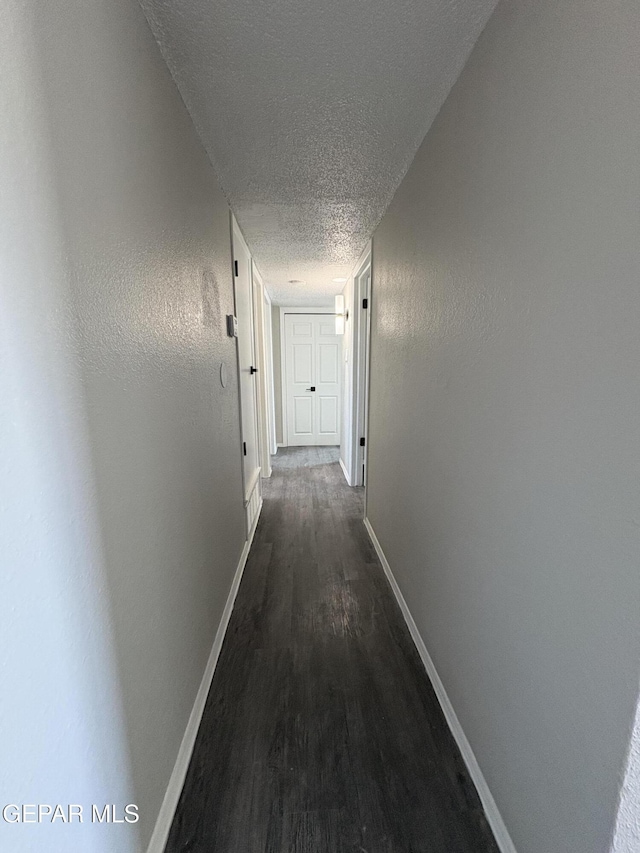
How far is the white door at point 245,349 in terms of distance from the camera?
7.64 ft

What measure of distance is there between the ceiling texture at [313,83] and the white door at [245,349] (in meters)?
0.43

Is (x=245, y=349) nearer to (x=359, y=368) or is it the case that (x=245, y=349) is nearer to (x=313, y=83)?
(x=359, y=368)

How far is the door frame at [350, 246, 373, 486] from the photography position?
10.4ft

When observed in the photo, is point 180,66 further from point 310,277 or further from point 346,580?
point 310,277

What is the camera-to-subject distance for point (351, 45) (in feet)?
3.35

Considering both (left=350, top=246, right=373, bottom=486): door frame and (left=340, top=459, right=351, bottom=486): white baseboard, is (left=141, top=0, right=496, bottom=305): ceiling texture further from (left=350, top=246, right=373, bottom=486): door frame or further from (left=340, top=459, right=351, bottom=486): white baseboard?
(left=340, top=459, right=351, bottom=486): white baseboard

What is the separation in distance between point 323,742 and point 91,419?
133 centimetres

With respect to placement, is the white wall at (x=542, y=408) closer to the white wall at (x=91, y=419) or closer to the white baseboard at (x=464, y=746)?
the white baseboard at (x=464, y=746)

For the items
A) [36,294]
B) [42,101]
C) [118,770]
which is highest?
[42,101]

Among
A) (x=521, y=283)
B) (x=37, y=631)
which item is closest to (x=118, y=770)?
(x=37, y=631)

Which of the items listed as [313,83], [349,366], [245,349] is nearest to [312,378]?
[349,366]

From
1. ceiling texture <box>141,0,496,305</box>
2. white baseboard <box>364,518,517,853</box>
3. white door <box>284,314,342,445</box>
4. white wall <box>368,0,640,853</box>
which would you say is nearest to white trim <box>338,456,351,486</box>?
white door <box>284,314,342,445</box>

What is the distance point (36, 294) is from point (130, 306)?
0.99ft

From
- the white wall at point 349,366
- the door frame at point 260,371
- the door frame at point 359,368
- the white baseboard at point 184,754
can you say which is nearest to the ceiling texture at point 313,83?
the door frame at point 359,368
